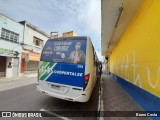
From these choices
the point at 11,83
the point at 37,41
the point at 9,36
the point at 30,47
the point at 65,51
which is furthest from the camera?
the point at 37,41

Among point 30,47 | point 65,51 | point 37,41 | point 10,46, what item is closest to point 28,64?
point 30,47

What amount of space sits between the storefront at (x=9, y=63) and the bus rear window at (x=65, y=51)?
10026mm

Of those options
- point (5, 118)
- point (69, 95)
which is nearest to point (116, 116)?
point (69, 95)

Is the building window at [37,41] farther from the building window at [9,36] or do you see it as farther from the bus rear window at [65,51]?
the bus rear window at [65,51]

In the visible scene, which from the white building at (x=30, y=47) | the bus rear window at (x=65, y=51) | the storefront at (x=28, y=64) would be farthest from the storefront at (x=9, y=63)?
the bus rear window at (x=65, y=51)

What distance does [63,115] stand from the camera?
3922 millimetres

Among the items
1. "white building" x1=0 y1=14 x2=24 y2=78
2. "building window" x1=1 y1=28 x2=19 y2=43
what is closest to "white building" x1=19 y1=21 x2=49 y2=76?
"white building" x1=0 y1=14 x2=24 y2=78

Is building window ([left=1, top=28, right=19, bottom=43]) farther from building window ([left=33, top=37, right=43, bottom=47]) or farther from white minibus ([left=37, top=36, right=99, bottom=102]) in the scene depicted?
white minibus ([left=37, top=36, right=99, bottom=102])

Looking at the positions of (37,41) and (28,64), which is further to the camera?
(37,41)

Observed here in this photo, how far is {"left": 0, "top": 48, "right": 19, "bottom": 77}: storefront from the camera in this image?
1298 cm

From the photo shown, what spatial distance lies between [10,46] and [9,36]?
112 centimetres

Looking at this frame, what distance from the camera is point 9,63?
13.8 meters

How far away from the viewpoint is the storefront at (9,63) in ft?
42.6

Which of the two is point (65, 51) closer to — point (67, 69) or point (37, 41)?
point (67, 69)
